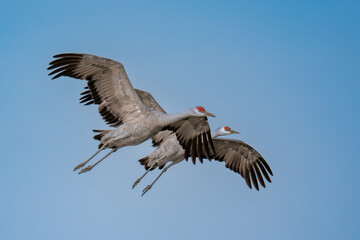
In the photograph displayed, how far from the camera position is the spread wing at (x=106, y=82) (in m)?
15.8

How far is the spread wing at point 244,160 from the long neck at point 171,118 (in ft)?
9.44

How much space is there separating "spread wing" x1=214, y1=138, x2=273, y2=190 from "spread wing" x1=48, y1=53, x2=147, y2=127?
3340 mm

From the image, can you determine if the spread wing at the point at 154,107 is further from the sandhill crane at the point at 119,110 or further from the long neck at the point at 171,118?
the long neck at the point at 171,118

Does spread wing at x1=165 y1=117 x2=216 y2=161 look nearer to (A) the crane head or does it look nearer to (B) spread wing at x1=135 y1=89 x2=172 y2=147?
(A) the crane head

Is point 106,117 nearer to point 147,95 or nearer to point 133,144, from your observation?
point 133,144

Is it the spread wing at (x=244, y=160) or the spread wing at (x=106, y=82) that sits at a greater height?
the spread wing at (x=244, y=160)

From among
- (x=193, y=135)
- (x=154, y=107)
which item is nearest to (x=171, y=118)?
(x=193, y=135)

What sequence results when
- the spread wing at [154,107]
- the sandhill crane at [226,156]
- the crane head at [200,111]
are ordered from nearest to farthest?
1. the crane head at [200,111]
2. the sandhill crane at [226,156]
3. the spread wing at [154,107]

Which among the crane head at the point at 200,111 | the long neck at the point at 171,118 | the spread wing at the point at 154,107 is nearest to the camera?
the crane head at the point at 200,111

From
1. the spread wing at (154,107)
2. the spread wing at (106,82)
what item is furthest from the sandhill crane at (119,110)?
the spread wing at (154,107)

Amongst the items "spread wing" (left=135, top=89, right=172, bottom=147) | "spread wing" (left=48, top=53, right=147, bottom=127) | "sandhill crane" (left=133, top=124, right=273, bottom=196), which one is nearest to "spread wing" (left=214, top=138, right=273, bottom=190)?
"sandhill crane" (left=133, top=124, right=273, bottom=196)

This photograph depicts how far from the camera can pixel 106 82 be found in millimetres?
16109

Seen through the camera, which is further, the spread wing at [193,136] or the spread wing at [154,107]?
the spread wing at [154,107]

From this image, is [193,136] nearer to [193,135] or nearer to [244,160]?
[193,135]
